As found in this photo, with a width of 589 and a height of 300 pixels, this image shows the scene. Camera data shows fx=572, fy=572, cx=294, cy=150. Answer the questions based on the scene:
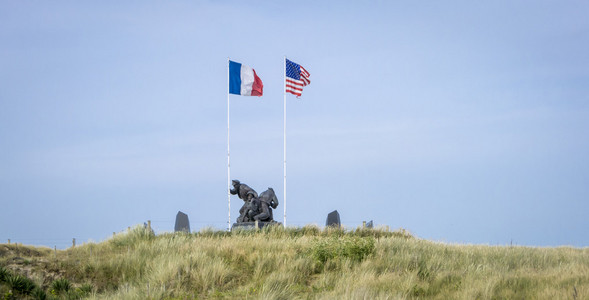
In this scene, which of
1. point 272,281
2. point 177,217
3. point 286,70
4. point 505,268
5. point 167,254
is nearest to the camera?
point 272,281

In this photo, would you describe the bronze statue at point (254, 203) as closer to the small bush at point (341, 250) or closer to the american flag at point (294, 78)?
the american flag at point (294, 78)

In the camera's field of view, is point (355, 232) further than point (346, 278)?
Yes

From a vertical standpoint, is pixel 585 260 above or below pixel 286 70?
below

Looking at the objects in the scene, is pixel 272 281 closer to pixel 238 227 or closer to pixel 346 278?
pixel 346 278

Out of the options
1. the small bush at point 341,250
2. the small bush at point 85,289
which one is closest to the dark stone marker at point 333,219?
the small bush at point 341,250

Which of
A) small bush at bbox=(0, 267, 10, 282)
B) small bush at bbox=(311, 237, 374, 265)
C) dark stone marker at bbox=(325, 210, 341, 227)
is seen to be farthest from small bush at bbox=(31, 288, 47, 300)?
dark stone marker at bbox=(325, 210, 341, 227)

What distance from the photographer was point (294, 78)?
1177 inches

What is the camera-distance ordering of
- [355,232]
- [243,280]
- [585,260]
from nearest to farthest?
[243,280]
[585,260]
[355,232]

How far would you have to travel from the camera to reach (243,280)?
523 inches

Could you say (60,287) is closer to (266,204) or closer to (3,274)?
(3,274)

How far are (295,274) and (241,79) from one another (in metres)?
17.2

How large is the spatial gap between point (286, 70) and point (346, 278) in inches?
739

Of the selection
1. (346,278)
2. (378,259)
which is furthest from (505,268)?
(346,278)

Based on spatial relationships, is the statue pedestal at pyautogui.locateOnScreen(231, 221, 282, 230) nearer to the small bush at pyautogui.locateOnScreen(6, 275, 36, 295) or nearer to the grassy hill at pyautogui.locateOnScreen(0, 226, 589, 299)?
the grassy hill at pyautogui.locateOnScreen(0, 226, 589, 299)
